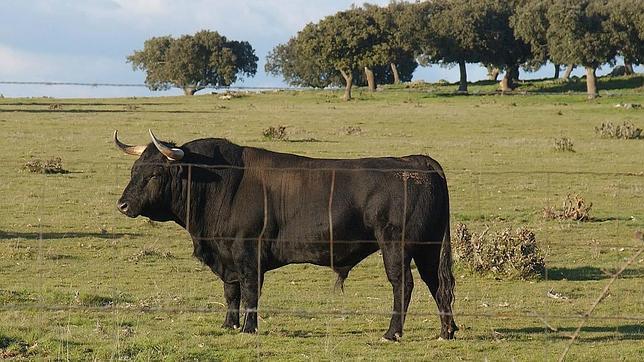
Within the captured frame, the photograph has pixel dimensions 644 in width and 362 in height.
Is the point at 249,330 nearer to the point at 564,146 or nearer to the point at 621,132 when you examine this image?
the point at 564,146

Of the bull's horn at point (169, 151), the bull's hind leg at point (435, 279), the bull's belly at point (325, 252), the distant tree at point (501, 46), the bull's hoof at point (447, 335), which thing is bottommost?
the bull's hoof at point (447, 335)

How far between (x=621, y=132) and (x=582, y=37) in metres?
29.4

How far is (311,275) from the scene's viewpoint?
50.9 ft

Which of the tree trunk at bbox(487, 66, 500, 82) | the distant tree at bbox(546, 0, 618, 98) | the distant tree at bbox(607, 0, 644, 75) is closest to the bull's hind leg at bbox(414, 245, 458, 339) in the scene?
the distant tree at bbox(546, 0, 618, 98)

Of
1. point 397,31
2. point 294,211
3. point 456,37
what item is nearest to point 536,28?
point 456,37

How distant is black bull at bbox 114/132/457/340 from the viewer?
1082 cm

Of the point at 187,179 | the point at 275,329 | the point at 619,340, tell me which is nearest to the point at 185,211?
the point at 187,179

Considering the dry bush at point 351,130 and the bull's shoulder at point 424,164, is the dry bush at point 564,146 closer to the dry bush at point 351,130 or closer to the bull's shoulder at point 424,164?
the dry bush at point 351,130

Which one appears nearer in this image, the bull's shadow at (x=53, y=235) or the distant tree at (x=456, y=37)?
the bull's shadow at (x=53, y=235)

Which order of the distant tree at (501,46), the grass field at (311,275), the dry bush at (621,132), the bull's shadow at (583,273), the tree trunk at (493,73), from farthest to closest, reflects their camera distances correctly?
the tree trunk at (493,73)
the distant tree at (501,46)
the dry bush at (621,132)
the bull's shadow at (583,273)
the grass field at (311,275)

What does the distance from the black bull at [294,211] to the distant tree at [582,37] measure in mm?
55637

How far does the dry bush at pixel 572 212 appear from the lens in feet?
67.8

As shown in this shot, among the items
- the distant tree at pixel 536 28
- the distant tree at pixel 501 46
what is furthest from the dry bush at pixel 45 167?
the distant tree at pixel 501 46

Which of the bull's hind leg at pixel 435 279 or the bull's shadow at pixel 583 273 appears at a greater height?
the bull's hind leg at pixel 435 279
